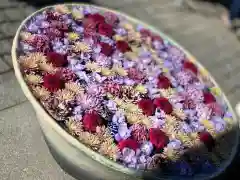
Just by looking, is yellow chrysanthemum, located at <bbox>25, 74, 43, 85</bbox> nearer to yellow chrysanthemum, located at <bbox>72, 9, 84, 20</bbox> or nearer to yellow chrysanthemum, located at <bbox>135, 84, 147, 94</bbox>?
yellow chrysanthemum, located at <bbox>135, 84, 147, 94</bbox>

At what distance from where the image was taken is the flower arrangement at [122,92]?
6.88ft

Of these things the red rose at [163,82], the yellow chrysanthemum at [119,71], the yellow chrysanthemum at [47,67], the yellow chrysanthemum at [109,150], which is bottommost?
the red rose at [163,82]

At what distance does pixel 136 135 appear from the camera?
2.17m

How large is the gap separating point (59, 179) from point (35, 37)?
0.91 metres

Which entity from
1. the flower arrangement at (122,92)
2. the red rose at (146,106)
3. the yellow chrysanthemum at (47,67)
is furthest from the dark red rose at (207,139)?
the yellow chrysanthemum at (47,67)

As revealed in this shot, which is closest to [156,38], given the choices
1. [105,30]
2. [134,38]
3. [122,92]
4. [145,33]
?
[145,33]

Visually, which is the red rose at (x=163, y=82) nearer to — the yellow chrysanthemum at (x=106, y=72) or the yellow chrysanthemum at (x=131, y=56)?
the yellow chrysanthemum at (x=131, y=56)

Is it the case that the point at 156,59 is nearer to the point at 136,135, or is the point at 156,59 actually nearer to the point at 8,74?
the point at 136,135

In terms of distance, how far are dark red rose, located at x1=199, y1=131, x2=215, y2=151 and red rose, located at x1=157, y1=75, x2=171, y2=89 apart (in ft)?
1.35

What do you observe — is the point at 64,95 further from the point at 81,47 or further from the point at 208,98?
the point at 208,98

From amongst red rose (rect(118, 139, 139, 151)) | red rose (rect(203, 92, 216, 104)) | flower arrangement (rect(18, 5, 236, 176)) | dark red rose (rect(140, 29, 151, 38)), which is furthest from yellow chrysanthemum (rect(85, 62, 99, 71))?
red rose (rect(203, 92, 216, 104))

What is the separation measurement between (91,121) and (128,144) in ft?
0.80

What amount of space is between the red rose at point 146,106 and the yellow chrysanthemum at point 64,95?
44cm

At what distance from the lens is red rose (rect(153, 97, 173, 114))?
7.98ft
